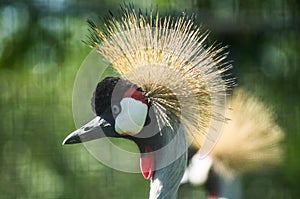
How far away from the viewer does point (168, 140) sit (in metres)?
1.25

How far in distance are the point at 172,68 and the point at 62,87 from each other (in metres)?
1.46

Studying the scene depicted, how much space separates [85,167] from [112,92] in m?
1.46

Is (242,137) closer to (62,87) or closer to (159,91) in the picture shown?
(159,91)

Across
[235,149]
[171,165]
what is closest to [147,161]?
[171,165]

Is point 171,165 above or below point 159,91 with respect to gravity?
below

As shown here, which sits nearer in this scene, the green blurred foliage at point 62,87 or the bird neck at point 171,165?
the bird neck at point 171,165

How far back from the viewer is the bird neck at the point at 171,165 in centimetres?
125

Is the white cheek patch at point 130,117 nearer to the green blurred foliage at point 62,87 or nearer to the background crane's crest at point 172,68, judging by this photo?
the background crane's crest at point 172,68

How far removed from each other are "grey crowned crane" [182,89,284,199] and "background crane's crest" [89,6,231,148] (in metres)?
0.40

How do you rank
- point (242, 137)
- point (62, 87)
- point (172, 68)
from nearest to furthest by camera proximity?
point (172, 68) < point (242, 137) < point (62, 87)

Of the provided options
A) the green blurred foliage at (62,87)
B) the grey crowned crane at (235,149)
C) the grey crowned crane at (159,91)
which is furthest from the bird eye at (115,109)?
the green blurred foliage at (62,87)

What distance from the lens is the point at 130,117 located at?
1.22 m

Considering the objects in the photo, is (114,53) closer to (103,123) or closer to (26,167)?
(103,123)

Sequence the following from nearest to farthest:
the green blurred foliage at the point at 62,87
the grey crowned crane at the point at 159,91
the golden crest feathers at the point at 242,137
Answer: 1. the grey crowned crane at the point at 159,91
2. the golden crest feathers at the point at 242,137
3. the green blurred foliage at the point at 62,87
